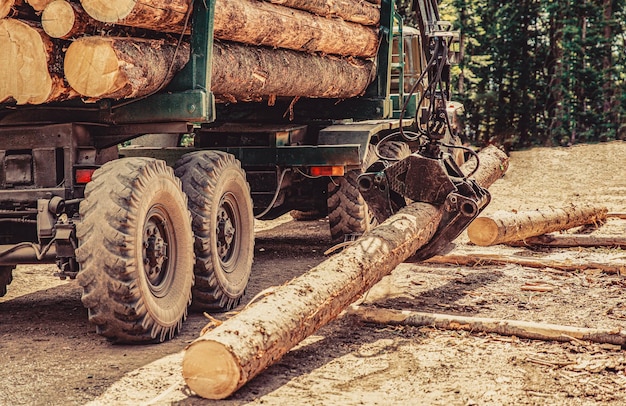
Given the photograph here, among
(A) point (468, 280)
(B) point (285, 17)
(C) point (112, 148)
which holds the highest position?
(B) point (285, 17)

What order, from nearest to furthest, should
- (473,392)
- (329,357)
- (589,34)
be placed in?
(473,392) < (329,357) < (589,34)

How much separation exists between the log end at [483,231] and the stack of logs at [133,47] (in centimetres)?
249

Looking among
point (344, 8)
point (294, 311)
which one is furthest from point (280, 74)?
point (294, 311)

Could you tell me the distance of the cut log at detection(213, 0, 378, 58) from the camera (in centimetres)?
725

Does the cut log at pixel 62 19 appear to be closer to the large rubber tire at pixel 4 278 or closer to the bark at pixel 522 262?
the large rubber tire at pixel 4 278

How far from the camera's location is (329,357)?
5.62 meters

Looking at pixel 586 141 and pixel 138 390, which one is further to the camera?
pixel 586 141

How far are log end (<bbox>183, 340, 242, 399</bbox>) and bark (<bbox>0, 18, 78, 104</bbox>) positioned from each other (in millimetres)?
2297

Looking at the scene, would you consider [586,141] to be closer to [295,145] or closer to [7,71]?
[295,145]

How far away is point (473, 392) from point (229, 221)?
3334 millimetres

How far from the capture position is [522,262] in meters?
8.96

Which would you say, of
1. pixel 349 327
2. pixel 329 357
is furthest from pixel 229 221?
pixel 329 357

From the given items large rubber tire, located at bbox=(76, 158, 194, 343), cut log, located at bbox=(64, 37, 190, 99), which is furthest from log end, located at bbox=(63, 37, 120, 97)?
large rubber tire, located at bbox=(76, 158, 194, 343)

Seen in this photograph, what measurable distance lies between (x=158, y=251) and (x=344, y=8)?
4232 mm
